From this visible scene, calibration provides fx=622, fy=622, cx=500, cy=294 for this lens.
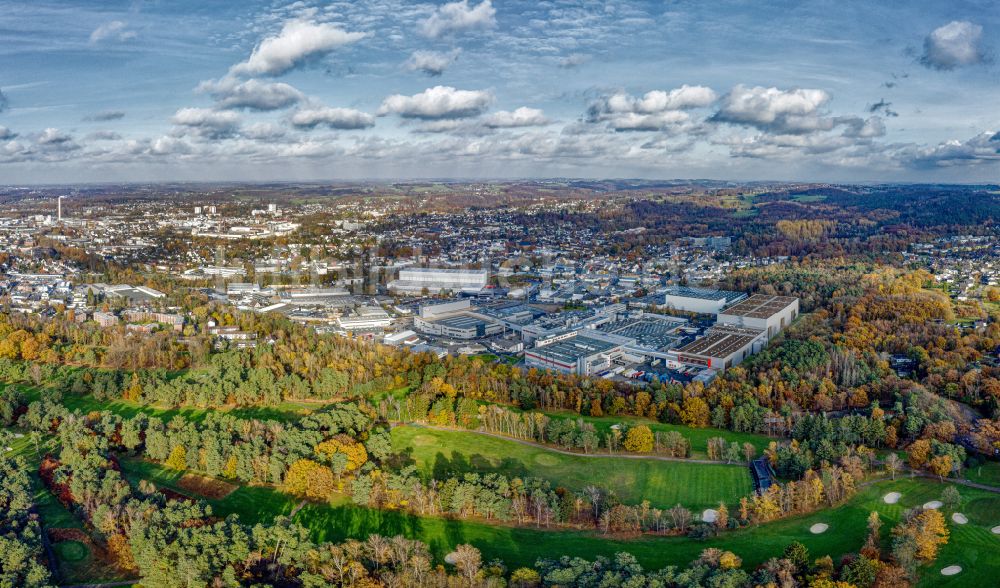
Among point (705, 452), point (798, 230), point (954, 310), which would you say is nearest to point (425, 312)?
point (705, 452)

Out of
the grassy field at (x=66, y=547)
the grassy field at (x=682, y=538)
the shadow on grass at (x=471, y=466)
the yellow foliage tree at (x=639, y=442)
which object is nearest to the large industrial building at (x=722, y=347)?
the yellow foliage tree at (x=639, y=442)

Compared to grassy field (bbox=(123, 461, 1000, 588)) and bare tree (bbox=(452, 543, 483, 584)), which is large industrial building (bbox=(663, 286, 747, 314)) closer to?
grassy field (bbox=(123, 461, 1000, 588))

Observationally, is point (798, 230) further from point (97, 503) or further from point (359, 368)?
point (97, 503)

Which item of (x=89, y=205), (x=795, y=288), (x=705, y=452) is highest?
(x=89, y=205)

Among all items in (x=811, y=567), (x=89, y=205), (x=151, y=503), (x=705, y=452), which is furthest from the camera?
(x=89, y=205)

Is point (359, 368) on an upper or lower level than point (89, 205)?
lower

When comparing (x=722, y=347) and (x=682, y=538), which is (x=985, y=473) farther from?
(x=722, y=347)

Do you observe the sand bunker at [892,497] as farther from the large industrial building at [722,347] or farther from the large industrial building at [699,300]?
the large industrial building at [699,300]
